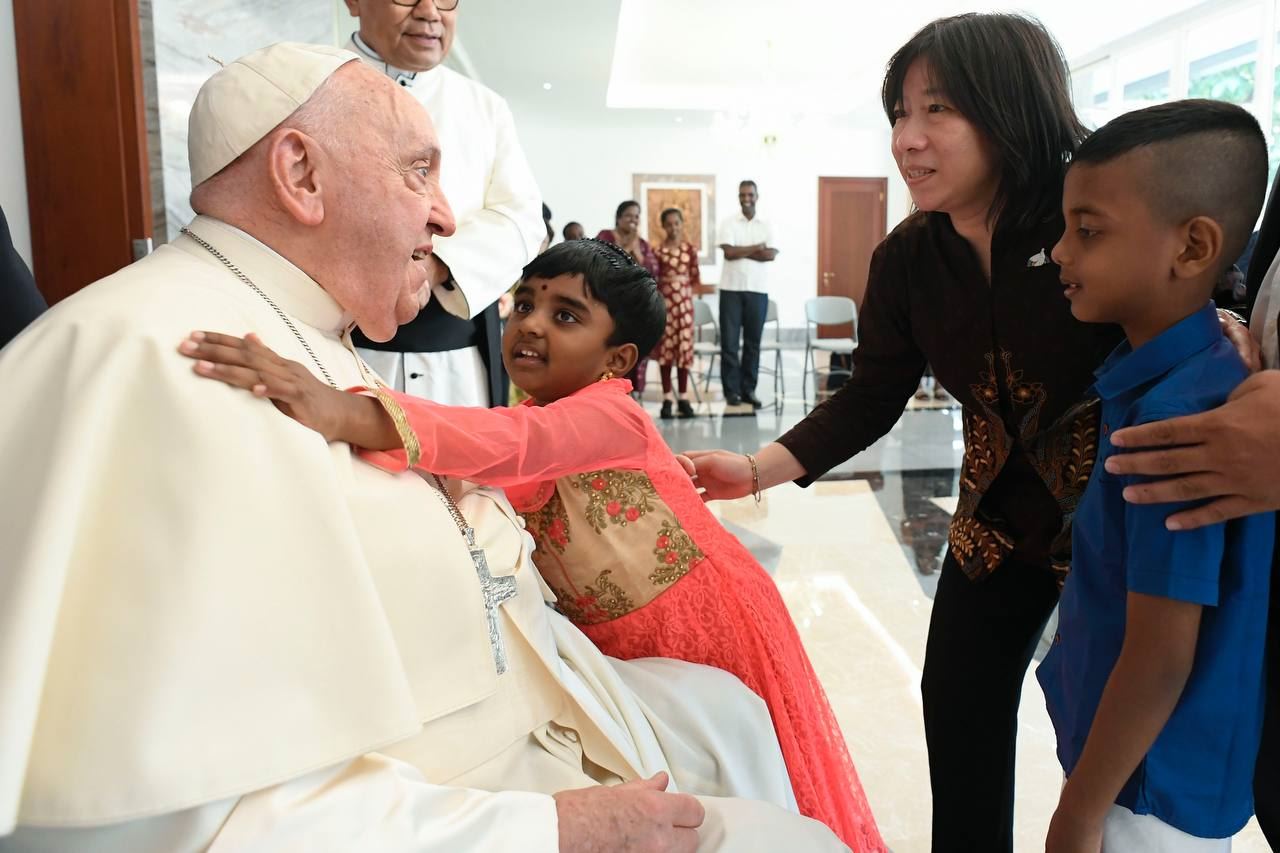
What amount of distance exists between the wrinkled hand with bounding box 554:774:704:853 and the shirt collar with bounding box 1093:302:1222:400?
78cm

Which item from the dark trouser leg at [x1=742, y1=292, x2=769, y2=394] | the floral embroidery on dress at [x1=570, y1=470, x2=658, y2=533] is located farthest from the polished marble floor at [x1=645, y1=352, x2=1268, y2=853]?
the dark trouser leg at [x1=742, y1=292, x2=769, y2=394]

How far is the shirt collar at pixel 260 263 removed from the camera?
1.27m

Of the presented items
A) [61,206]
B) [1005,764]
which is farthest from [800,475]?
[61,206]

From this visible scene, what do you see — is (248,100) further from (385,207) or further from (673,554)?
(673,554)

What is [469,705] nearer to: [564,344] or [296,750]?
[296,750]

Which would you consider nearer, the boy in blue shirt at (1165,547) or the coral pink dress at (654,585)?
the boy in blue shirt at (1165,547)

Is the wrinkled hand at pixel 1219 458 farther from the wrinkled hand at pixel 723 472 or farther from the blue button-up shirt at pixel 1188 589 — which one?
the wrinkled hand at pixel 723 472

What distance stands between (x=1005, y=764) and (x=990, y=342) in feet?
2.66

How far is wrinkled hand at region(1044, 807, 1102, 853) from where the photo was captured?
4.02ft

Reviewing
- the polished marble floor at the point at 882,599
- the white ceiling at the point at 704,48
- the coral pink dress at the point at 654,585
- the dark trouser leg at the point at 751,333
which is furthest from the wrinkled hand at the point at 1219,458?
the dark trouser leg at the point at 751,333

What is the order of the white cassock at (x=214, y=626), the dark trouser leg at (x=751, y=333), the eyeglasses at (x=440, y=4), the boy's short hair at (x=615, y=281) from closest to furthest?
the white cassock at (x=214, y=626)
the boy's short hair at (x=615, y=281)
the eyeglasses at (x=440, y=4)
the dark trouser leg at (x=751, y=333)

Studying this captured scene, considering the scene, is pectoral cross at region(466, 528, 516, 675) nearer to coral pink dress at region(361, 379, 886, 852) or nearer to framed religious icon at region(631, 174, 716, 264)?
coral pink dress at region(361, 379, 886, 852)

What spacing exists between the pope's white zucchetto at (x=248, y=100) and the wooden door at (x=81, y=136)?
1735 mm

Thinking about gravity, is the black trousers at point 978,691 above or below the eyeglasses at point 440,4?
below
